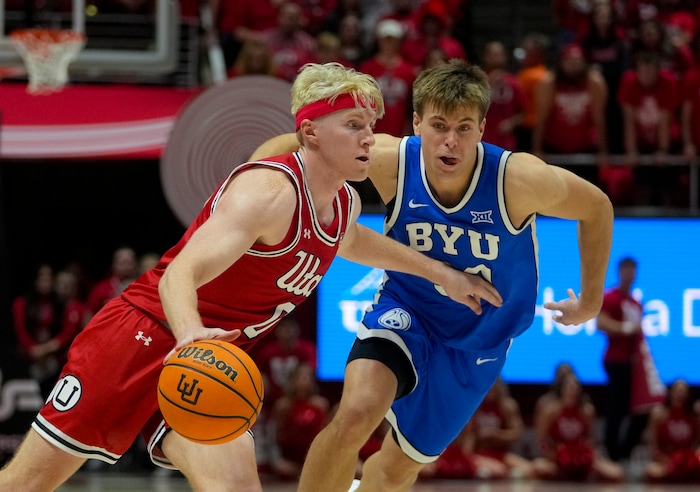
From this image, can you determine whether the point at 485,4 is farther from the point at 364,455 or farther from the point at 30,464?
the point at 30,464

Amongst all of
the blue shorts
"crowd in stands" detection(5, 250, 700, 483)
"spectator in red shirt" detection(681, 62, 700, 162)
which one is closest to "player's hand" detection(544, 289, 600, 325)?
the blue shorts

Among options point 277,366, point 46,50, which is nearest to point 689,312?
point 277,366

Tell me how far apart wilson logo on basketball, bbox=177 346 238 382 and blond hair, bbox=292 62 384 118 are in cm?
121

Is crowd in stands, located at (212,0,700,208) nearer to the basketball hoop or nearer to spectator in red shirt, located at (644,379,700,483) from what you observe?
the basketball hoop

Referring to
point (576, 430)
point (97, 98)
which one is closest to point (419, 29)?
point (97, 98)

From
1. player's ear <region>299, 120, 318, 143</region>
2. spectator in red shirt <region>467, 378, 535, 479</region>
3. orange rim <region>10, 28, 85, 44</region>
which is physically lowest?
spectator in red shirt <region>467, 378, 535, 479</region>

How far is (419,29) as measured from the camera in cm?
1270

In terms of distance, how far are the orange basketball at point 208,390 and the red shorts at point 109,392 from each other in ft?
1.88

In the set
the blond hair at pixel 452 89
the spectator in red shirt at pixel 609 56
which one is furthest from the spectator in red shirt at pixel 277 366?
the blond hair at pixel 452 89

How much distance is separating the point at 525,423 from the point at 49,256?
19.6 feet

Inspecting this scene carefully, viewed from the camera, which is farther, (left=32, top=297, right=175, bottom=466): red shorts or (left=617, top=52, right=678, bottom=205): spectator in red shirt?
(left=617, top=52, right=678, bottom=205): spectator in red shirt

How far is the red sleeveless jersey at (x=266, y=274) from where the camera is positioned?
4.43m

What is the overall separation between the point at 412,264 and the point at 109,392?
153cm

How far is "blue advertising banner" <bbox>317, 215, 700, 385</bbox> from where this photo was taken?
37.1ft
